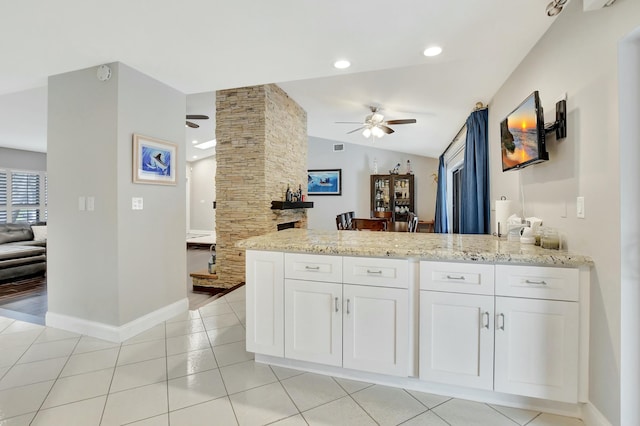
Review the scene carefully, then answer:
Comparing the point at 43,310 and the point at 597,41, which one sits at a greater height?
the point at 597,41

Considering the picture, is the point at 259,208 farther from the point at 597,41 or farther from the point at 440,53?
the point at 597,41

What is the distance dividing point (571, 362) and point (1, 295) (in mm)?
5987

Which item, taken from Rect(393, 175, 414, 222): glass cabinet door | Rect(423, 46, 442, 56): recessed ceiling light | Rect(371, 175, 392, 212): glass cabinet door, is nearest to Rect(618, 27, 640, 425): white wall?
Rect(423, 46, 442, 56): recessed ceiling light

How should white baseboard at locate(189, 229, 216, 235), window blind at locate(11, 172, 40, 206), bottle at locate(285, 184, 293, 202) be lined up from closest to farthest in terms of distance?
bottle at locate(285, 184, 293, 202)
window blind at locate(11, 172, 40, 206)
white baseboard at locate(189, 229, 216, 235)

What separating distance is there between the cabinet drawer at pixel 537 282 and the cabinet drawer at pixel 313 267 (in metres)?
0.92

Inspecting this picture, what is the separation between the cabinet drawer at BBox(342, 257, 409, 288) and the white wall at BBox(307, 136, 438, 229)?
6.74m

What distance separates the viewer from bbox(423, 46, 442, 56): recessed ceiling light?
225 centimetres

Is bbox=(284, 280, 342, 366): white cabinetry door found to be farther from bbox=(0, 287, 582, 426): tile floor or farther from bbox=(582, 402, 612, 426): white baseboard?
bbox=(582, 402, 612, 426): white baseboard

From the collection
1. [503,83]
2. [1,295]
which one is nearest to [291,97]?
[503,83]

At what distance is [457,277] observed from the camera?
1.77 m

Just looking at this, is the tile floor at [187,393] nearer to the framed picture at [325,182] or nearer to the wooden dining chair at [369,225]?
the wooden dining chair at [369,225]

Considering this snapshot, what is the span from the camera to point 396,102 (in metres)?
4.27

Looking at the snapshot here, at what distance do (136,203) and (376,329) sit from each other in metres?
2.27

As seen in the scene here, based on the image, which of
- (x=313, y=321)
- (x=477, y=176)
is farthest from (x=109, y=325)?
(x=477, y=176)
